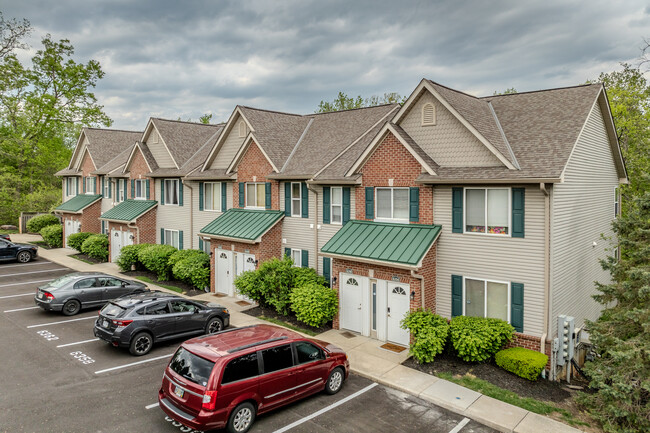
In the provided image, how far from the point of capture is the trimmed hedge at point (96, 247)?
3062 cm

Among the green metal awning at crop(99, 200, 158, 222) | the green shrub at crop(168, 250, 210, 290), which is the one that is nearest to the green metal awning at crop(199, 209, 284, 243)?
the green shrub at crop(168, 250, 210, 290)

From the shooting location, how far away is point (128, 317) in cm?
1357

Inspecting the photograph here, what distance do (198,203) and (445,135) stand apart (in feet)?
52.6

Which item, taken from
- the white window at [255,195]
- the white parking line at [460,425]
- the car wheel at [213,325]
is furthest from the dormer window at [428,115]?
the car wheel at [213,325]

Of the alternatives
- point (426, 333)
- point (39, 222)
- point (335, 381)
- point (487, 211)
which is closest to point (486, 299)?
point (426, 333)

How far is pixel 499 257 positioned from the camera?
45.9 ft

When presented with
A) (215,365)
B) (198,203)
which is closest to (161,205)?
(198,203)

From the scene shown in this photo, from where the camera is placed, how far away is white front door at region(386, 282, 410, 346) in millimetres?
15094

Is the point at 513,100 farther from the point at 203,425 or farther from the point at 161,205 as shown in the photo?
the point at 161,205

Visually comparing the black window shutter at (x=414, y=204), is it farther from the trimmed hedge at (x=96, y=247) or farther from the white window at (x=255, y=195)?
the trimmed hedge at (x=96, y=247)

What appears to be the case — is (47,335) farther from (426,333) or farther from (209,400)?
(426,333)

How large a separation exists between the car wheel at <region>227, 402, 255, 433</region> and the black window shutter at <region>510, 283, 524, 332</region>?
8.72m

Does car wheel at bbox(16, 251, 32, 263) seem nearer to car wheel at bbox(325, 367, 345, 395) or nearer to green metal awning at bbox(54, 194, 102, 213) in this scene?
green metal awning at bbox(54, 194, 102, 213)

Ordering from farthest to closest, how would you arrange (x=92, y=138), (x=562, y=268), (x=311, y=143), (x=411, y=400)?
(x=92, y=138) < (x=311, y=143) < (x=562, y=268) < (x=411, y=400)
